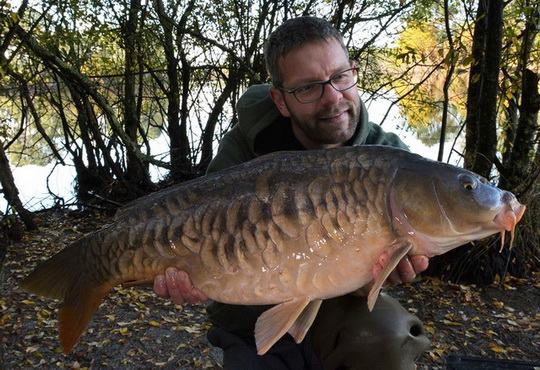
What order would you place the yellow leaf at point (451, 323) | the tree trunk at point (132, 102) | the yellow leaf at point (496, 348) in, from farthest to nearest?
the tree trunk at point (132, 102) → the yellow leaf at point (451, 323) → the yellow leaf at point (496, 348)

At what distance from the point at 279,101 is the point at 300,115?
0.43 ft

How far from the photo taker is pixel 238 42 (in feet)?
17.0

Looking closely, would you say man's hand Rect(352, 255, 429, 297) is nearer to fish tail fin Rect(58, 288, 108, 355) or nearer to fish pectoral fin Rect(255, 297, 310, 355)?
fish pectoral fin Rect(255, 297, 310, 355)

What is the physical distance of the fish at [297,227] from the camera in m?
1.17

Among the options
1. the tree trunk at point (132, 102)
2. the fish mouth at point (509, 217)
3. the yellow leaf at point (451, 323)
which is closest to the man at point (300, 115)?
the fish mouth at point (509, 217)

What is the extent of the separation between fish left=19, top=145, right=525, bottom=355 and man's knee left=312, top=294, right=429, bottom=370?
30 cm

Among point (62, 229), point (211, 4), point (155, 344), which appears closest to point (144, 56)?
point (211, 4)

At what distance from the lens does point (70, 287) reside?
1388 millimetres

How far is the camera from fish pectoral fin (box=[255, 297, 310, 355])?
122cm

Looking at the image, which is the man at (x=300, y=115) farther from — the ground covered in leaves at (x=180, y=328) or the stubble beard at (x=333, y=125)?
the ground covered in leaves at (x=180, y=328)

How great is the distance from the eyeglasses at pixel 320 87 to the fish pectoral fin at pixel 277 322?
64cm

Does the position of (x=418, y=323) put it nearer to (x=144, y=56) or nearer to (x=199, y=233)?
(x=199, y=233)

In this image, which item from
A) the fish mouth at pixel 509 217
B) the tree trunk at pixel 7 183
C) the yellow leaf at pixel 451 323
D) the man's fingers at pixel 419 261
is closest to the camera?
the fish mouth at pixel 509 217

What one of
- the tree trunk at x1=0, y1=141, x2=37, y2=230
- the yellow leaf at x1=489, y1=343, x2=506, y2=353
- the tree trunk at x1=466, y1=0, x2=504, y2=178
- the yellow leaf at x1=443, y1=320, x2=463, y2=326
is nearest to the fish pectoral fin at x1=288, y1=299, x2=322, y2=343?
the yellow leaf at x1=489, y1=343, x2=506, y2=353
